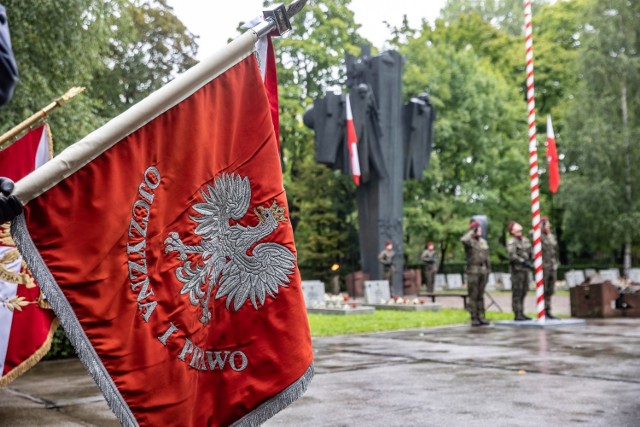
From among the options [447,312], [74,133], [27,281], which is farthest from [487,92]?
[27,281]

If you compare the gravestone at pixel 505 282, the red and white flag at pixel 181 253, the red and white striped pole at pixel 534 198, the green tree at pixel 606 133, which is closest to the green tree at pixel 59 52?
the red and white striped pole at pixel 534 198

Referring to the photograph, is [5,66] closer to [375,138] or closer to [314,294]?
[314,294]

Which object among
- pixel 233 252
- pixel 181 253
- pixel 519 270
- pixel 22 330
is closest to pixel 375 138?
pixel 519 270

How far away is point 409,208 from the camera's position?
38.5 meters

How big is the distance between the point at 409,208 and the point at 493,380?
3052 centimetres

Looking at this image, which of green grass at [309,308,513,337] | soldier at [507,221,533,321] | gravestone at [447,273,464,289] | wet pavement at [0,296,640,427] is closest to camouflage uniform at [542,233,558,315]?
soldier at [507,221,533,321]

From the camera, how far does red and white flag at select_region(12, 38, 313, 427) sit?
129 inches

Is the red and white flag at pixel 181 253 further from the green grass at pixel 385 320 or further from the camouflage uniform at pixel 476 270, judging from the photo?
the camouflage uniform at pixel 476 270

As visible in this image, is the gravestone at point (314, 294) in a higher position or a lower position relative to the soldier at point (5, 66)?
lower

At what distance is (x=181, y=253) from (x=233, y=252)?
29 cm

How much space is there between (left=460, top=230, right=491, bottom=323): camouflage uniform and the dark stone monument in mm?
9484

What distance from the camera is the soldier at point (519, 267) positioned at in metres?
15.8

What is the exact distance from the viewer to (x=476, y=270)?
16.1 metres

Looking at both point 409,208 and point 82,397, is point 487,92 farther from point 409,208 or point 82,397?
point 82,397
